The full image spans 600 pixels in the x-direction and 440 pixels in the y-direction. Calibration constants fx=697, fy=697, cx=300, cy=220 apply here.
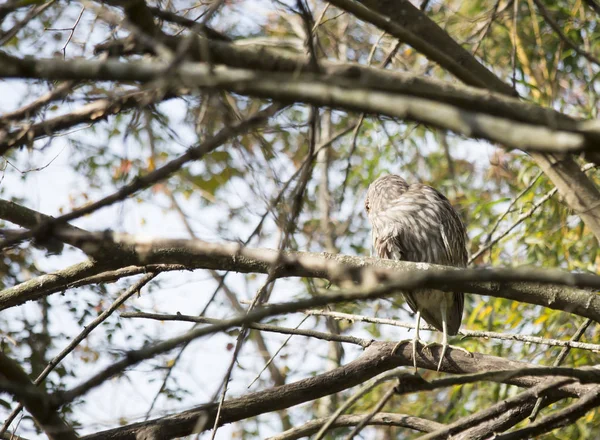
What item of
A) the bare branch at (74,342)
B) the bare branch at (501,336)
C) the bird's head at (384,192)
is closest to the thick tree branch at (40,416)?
the bare branch at (74,342)

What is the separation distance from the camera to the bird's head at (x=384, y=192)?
529 centimetres

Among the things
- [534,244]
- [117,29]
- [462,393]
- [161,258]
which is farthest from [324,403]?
[117,29]

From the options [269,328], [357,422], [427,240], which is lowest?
[357,422]

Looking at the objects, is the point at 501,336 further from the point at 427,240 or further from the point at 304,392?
the point at 427,240

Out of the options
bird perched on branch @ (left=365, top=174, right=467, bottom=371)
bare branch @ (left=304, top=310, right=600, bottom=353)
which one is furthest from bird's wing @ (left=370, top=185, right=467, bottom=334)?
bare branch @ (left=304, top=310, right=600, bottom=353)

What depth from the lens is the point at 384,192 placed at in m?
5.37

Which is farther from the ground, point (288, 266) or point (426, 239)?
point (426, 239)

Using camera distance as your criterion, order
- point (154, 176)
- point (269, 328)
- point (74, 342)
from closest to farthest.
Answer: point (154, 176)
point (74, 342)
point (269, 328)

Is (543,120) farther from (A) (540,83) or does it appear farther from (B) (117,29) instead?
(A) (540,83)

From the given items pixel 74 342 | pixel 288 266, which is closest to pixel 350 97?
pixel 288 266

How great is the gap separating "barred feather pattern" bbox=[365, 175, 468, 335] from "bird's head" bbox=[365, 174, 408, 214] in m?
0.16

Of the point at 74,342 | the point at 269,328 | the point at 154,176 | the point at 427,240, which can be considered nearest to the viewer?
the point at 154,176

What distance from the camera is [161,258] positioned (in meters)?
2.81

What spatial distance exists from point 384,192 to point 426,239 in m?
0.63
